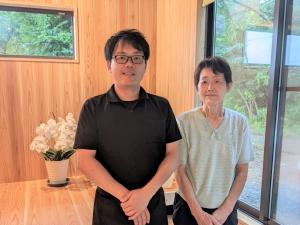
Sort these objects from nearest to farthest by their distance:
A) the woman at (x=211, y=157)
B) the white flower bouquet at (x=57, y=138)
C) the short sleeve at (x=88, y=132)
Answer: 1. the short sleeve at (x=88, y=132)
2. the woman at (x=211, y=157)
3. the white flower bouquet at (x=57, y=138)

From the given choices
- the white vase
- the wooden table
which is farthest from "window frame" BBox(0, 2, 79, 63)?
the wooden table

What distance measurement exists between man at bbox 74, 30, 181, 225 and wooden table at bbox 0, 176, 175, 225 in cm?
107

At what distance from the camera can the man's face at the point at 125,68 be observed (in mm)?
1049

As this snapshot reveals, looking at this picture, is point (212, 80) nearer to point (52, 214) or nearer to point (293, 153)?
point (293, 153)

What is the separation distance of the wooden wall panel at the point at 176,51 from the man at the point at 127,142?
4.92 ft

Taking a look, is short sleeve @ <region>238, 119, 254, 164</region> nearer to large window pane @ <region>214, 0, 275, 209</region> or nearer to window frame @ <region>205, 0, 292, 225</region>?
window frame @ <region>205, 0, 292, 225</region>

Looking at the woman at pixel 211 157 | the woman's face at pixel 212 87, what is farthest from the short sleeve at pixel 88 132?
the woman's face at pixel 212 87

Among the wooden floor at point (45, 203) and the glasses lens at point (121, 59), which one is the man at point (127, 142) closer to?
the glasses lens at point (121, 59)

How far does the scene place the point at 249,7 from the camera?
2.09 m

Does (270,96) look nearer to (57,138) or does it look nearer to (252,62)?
(252,62)

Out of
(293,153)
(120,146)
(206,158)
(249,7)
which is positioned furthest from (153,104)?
(249,7)

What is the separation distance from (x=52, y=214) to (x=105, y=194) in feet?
4.05

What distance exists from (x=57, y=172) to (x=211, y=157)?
6.07ft

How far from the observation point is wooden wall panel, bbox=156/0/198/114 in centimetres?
252
